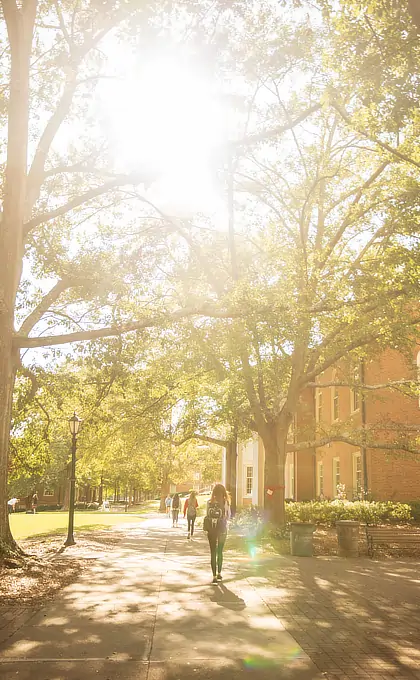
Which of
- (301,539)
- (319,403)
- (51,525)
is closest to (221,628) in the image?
(301,539)

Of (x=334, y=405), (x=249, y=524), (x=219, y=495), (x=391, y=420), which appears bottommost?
(x=249, y=524)

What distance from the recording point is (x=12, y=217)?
13094mm

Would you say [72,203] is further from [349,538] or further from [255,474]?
[255,474]

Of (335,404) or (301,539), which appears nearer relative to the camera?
(301,539)

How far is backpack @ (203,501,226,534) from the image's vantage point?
11516mm

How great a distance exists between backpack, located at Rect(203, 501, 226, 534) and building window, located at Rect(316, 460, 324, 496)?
24.4m

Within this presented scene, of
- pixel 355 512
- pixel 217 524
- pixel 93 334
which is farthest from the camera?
pixel 355 512

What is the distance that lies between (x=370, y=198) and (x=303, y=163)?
2.37 meters

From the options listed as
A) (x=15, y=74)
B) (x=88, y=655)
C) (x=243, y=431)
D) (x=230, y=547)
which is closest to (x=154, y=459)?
(x=243, y=431)

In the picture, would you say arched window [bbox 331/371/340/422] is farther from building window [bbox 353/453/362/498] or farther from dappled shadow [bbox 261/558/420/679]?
dappled shadow [bbox 261/558/420/679]

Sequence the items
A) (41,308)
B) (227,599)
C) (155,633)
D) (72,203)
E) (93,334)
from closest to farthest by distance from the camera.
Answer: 1. (155,633)
2. (227,599)
3. (93,334)
4. (72,203)
5. (41,308)

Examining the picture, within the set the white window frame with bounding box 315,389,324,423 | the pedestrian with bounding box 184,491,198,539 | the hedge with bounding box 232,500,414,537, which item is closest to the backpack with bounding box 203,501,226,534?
the hedge with bounding box 232,500,414,537

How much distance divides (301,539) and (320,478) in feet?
67.8

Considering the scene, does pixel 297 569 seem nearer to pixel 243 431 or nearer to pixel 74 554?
pixel 74 554
